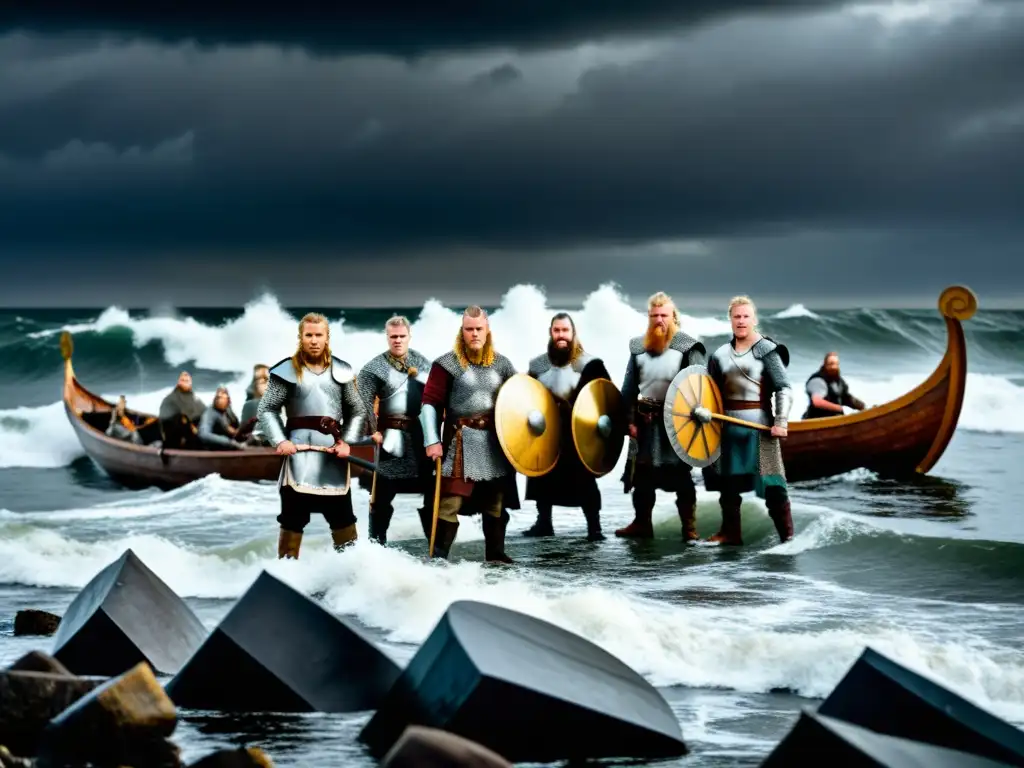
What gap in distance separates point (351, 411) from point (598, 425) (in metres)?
1.82

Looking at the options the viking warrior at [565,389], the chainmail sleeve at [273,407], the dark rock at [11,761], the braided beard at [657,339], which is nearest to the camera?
the dark rock at [11,761]

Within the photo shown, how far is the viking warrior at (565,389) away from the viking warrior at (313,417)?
5.27 feet

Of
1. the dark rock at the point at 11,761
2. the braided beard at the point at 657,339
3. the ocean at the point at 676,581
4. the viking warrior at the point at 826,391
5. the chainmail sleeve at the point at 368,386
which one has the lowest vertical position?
the ocean at the point at 676,581

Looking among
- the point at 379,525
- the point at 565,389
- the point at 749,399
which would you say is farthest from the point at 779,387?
the point at 379,525

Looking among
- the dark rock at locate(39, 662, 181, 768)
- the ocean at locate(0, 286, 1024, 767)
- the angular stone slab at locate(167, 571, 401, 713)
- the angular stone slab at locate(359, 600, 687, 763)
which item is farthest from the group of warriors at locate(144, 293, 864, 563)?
the dark rock at locate(39, 662, 181, 768)

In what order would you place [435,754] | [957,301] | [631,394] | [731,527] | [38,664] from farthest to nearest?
[957,301] < [731,527] < [631,394] < [38,664] < [435,754]

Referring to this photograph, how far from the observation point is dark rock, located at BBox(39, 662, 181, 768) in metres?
4.16

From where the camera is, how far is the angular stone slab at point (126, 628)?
5.59 meters

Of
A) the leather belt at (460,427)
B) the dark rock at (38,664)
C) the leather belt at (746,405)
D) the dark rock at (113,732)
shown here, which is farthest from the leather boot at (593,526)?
the dark rock at (113,732)

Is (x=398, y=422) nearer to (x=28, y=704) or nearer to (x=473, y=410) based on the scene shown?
(x=473, y=410)

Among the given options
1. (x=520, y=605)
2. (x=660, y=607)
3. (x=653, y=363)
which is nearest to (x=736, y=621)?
(x=660, y=607)

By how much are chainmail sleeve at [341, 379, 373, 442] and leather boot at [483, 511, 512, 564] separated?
1150 millimetres

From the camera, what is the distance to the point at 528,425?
8508 millimetres

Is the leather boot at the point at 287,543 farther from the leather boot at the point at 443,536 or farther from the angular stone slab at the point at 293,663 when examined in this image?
the angular stone slab at the point at 293,663
